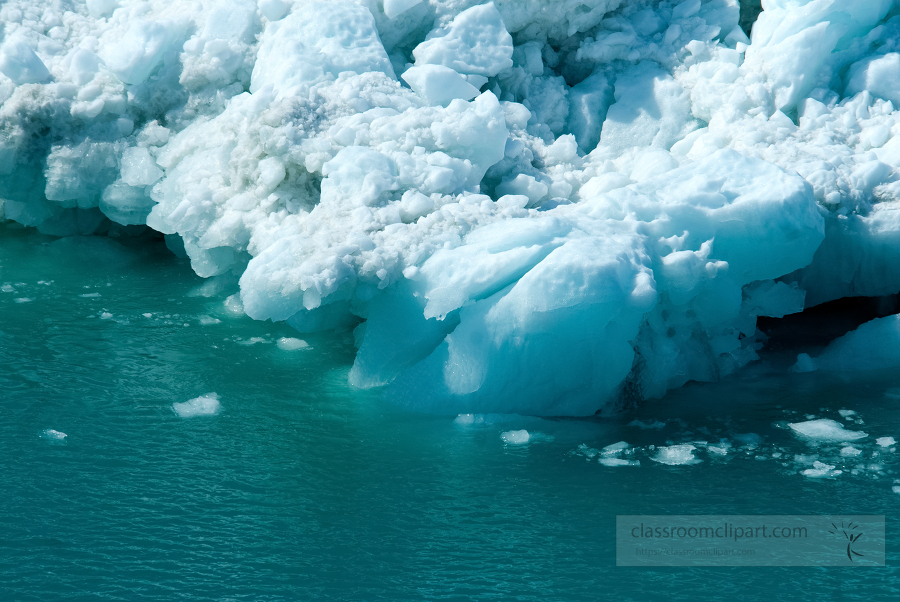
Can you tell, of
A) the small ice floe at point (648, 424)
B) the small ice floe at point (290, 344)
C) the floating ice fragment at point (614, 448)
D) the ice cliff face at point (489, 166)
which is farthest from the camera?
the small ice floe at point (290, 344)

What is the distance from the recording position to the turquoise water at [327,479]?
3.72 metres

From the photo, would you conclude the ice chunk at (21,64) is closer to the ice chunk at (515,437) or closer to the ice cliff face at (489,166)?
the ice cliff face at (489,166)

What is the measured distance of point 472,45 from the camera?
6723 millimetres

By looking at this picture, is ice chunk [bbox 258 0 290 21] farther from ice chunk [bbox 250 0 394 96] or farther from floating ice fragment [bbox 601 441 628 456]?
floating ice fragment [bbox 601 441 628 456]

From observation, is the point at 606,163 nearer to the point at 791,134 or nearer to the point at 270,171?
the point at 791,134

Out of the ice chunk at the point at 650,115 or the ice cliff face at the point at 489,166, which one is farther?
the ice chunk at the point at 650,115

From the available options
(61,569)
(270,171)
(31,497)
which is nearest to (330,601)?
(61,569)

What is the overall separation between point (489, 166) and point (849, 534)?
3.28m

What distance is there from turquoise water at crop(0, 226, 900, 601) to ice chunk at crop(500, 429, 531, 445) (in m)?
0.09

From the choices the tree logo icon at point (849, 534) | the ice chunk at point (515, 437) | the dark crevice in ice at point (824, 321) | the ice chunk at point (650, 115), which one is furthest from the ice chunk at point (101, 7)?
the tree logo icon at point (849, 534)

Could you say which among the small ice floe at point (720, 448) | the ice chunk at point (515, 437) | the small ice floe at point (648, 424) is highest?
the ice chunk at point (515, 437)

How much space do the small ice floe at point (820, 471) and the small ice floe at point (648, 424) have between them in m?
0.82

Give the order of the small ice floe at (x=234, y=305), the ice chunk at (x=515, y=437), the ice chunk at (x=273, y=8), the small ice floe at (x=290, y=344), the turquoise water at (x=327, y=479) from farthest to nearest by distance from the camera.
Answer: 1. the ice chunk at (x=273, y=8)
2. the small ice floe at (x=234, y=305)
3. the small ice floe at (x=290, y=344)
4. the ice chunk at (x=515, y=437)
5. the turquoise water at (x=327, y=479)

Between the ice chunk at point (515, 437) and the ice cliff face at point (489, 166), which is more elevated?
the ice cliff face at point (489, 166)
